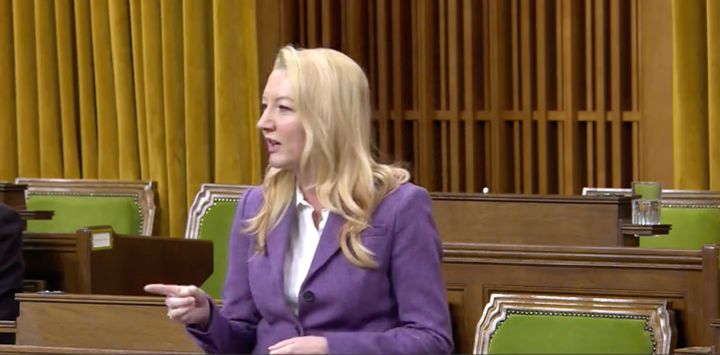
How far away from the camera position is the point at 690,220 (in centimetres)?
490

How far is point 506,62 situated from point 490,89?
15 cm

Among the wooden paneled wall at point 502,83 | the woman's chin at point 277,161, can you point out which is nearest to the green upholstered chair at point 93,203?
the wooden paneled wall at point 502,83

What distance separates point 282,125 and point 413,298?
355 millimetres

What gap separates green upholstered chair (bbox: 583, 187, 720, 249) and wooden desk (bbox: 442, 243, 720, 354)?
4.32 feet

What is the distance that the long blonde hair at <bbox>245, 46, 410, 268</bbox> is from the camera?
2135 millimetres

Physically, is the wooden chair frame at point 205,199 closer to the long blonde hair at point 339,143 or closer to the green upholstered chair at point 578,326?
the green upholstered chair at point 578,326

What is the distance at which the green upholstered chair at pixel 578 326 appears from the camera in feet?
10.4

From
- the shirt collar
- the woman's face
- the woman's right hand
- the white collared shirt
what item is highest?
the woman's face

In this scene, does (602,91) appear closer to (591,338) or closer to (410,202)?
(591,338)

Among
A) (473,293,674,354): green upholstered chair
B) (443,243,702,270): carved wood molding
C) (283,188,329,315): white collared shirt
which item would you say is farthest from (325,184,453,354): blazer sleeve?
(443,243,702,270): carved wood molding

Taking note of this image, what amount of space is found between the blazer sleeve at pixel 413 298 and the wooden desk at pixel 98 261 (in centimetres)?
245

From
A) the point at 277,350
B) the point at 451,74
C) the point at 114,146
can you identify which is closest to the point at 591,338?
the point at 277,350

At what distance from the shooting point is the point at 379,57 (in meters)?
Result: 6.57

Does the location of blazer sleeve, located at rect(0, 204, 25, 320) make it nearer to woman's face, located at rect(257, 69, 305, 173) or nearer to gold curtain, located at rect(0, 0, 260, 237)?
gold curtain, located at rect(0, 0, 260, 237)
